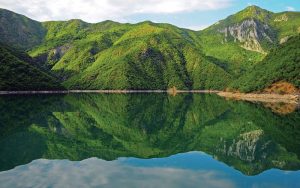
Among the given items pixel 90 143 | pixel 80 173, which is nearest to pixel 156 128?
pixel 90 143

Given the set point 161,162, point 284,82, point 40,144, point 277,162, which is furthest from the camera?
point 284,82

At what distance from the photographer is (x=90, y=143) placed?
53188 mm

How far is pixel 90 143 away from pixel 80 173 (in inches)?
747

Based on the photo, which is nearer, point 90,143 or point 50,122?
point 90,143

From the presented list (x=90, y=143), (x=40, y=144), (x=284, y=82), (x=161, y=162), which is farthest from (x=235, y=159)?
(x=284, y=82)

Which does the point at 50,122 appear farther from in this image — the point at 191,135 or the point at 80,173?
the point at 80,173

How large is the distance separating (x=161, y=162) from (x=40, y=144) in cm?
1885

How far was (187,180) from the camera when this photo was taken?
3234 cm

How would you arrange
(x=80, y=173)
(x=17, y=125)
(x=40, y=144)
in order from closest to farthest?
(x=80, y=173) < (x=40, y=144) < (x=17, y=125)

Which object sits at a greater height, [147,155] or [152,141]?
[147,155]

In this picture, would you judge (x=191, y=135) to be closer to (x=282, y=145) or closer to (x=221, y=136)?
(x=221, y=136)

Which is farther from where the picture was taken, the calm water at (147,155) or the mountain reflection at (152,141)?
the mountain reflection at (152,141)

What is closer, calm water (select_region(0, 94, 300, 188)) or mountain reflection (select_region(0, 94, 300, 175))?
calm water (select_region(0, 94, 300, 188))

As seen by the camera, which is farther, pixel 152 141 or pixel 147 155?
pixel 152 141
